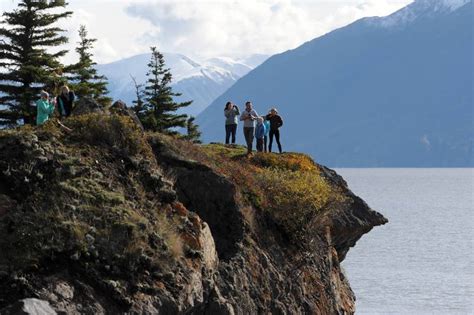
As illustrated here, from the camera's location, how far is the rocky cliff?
1778 cm

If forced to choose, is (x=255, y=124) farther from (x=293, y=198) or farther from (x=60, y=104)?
(x=60, y=104)

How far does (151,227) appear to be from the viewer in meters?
19.6

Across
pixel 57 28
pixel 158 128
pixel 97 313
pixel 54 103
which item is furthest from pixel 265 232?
pixel 158 128

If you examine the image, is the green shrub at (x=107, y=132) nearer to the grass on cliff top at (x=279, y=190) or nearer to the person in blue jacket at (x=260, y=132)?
the grass on cliff top at (x=279, y=190)

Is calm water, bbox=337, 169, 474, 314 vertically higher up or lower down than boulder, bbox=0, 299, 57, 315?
lower down

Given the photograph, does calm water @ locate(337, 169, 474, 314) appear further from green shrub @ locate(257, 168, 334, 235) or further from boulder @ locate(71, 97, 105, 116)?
boulder @ locate(71, 97, 105, 116)

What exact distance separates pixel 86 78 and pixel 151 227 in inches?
1558

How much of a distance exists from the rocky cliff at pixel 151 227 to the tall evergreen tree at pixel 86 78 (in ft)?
52.6

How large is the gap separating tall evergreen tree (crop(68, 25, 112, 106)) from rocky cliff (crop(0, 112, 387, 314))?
52.6 feet

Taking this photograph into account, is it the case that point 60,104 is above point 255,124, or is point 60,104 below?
below

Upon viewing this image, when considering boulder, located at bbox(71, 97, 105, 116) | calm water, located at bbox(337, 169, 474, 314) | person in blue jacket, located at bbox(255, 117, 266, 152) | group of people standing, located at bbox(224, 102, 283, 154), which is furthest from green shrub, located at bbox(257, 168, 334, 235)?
calm water, located at bbox(337, 169, 474, 314)

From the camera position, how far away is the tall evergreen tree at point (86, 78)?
47.2 metres

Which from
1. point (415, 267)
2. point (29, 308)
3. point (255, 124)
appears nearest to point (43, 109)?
point (29, 308)

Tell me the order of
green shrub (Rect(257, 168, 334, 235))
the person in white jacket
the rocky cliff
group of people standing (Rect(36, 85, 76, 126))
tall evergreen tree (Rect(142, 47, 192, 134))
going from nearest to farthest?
the rocky cliff → group of people standing (Rect(36, 85, 76, 126)) → green shrub (Rect(257, 168, 334, 235)) → the person in white jacket → tall evergreen tree (Rect(142, 47, 192, 134))
